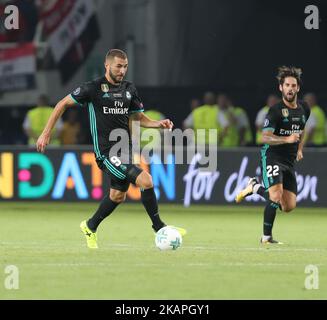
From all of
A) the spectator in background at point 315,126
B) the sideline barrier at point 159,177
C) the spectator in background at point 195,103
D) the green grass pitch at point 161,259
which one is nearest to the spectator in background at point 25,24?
the spectator in background at point 195,103

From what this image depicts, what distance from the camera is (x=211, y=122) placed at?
21.8 metres

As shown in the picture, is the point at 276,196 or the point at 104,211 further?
the point at 276,196

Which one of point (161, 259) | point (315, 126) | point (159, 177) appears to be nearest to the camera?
point (161, 259)

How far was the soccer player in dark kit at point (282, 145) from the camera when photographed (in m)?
13.3

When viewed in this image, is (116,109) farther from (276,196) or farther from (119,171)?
(276,196)

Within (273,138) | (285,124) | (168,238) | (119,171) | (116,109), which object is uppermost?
(116,109)

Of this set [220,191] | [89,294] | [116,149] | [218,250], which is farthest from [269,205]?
[220,191]

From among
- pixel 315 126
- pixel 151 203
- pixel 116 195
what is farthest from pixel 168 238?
pixel 315 126

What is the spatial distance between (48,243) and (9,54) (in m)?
11.2

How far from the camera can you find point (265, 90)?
2370 centimetres

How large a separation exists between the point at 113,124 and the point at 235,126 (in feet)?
32.9

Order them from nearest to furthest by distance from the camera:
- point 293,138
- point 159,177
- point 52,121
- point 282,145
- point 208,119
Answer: point 52,121 → point 293,138 → point 282,145 → point 159,177 → point 208,119

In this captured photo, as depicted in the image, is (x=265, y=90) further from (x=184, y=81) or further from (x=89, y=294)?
(x=89, y=294)

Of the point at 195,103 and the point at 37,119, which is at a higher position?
the point at 195,103
